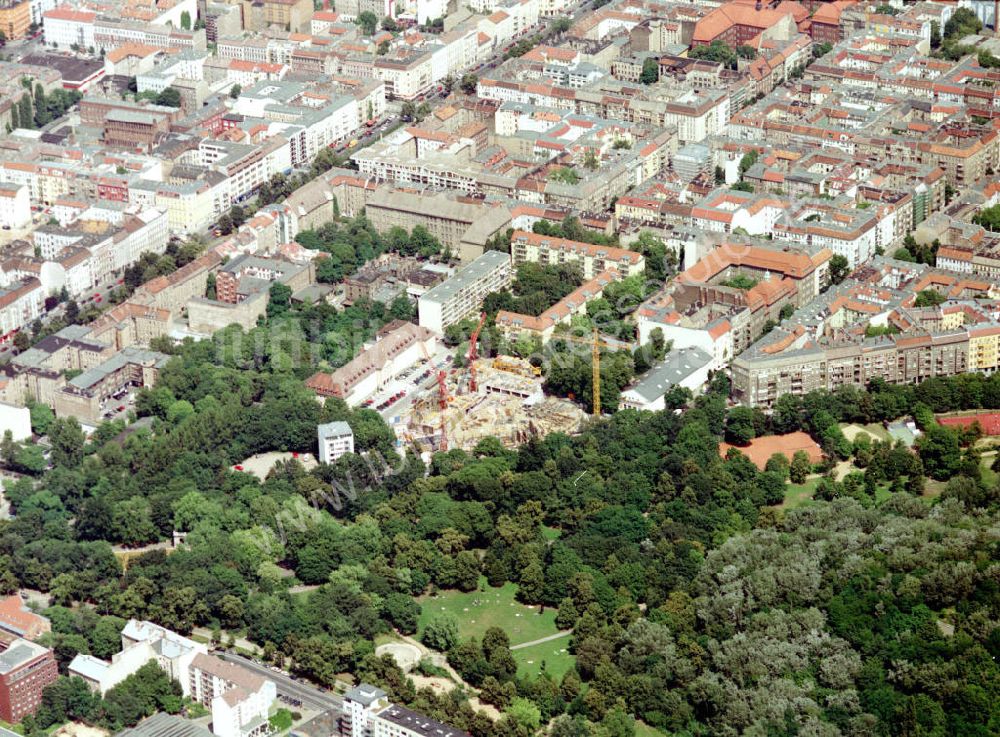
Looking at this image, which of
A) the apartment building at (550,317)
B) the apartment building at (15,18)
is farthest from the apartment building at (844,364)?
the apartment building at (15,18)

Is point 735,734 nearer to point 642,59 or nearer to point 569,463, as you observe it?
point 569,463

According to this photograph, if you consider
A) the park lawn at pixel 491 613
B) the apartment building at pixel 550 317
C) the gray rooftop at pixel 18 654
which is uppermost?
the apartment building at pixel 550 317

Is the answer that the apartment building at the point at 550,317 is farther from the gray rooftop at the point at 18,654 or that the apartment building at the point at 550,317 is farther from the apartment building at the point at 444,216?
the gray rooftop at the point at 18,654

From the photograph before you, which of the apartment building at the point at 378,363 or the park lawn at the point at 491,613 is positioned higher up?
the apartment building at the point at 378,363

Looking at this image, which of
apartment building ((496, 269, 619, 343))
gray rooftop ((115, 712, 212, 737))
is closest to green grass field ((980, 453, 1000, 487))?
apartment building ((496, 269, 619, 343))

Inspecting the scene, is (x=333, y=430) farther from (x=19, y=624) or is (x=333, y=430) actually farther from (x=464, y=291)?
(x=19, y=624)

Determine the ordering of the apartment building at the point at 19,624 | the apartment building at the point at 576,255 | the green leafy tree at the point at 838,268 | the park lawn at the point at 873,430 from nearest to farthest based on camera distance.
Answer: the apartment building at the point at 19,624 < the park lawn at the point at 873,430 < the green leafy tree at the point at 838,268 < the apartment building at the point at 576,255
